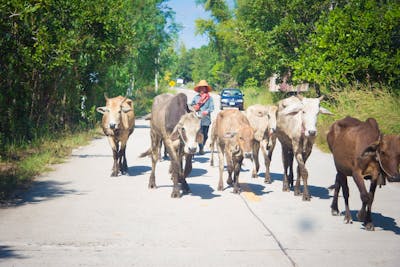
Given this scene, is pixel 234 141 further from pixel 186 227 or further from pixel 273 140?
pixel 186 227

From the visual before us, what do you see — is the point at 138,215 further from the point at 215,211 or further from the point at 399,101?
the point at 399,101

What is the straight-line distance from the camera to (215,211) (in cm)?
960

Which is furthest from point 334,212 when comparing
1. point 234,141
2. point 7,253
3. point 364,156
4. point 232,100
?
point 232,100

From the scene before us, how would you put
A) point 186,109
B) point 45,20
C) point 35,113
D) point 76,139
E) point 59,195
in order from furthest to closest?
point 76,139 < point 35,113 < point 45,20 < point 186,109 < point 59,195

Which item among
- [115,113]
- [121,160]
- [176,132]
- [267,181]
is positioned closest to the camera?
[176,132]

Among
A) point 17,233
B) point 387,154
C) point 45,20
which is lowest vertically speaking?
point 17,233

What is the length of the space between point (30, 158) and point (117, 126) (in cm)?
290

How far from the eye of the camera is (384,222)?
897cm

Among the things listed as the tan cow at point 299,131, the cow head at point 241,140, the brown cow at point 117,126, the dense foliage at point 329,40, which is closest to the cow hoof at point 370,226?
the tan cow at point 299,131

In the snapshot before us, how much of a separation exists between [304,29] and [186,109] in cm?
1804

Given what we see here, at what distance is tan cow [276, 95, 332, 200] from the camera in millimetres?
10930

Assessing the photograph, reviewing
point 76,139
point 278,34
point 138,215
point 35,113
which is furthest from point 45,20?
point 278,34

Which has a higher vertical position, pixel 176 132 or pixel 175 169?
pixel 176 132

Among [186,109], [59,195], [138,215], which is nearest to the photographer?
[138,215]
